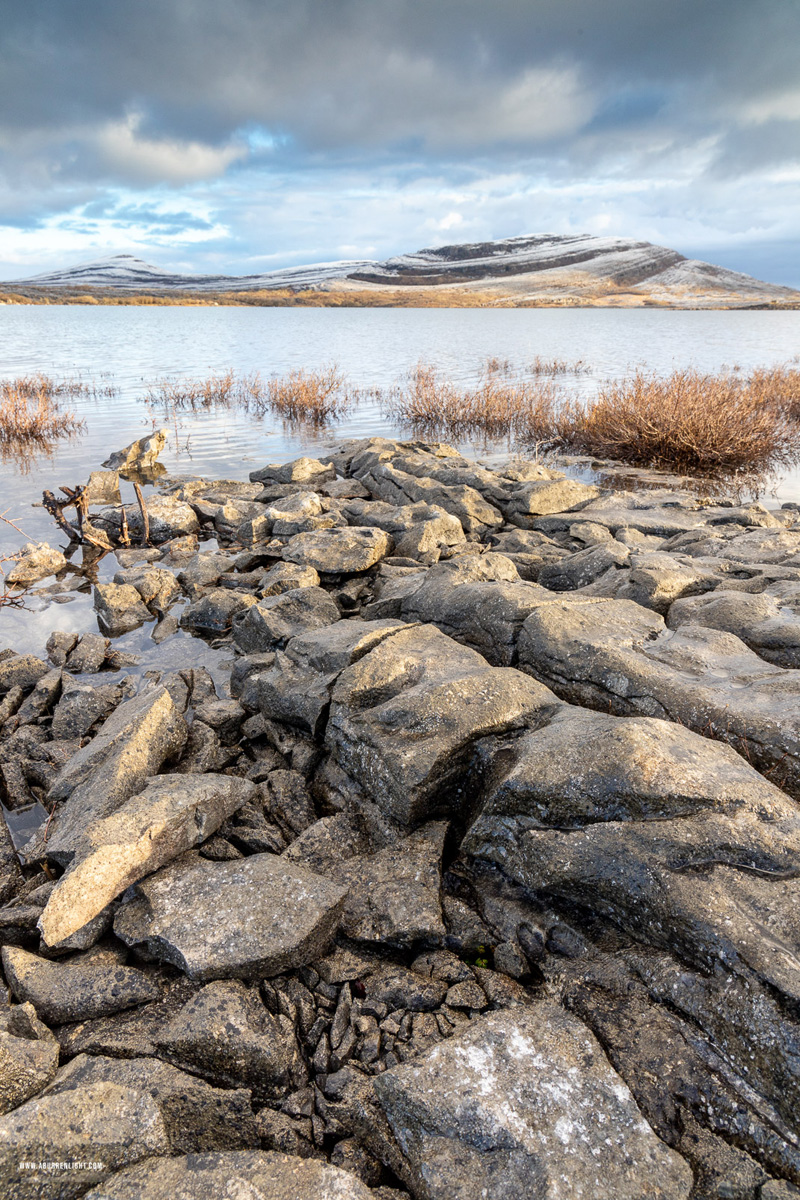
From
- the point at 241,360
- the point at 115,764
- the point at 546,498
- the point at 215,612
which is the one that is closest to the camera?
the point at 115,764

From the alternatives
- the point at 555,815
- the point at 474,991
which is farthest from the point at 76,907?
the point at 555,815

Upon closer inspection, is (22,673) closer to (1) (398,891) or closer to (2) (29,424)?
(1) (398,891)

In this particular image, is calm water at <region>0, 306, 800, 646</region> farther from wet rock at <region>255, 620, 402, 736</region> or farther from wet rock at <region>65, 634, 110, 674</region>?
wet rock at <region>255, 620, 402, 736</region>

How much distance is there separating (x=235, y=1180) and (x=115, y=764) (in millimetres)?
2790

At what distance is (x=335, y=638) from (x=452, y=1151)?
4048 mm

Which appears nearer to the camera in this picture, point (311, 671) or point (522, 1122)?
point (522, 1122)

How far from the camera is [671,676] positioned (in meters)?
4.73

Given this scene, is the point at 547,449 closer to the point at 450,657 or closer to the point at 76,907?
the point at 450,657

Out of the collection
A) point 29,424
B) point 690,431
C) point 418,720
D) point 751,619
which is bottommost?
point 418,720

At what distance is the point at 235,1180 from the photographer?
2355mm

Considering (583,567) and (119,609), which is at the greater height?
(583,567)

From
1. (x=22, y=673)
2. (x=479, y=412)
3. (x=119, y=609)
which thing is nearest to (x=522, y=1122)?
(x=22, y=673)

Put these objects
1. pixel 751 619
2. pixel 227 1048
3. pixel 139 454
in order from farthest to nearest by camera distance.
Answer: pixel 139 454
pixel 751 619
pixel 227 1048

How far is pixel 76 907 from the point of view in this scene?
3.51m
